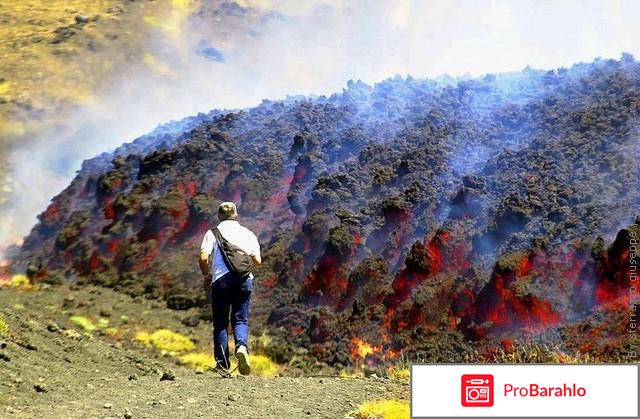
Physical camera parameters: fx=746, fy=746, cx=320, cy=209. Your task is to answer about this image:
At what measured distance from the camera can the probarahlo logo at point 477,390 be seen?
632cm

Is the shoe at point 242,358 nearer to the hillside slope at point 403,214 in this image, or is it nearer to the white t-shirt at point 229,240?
the white t-shirt at point 229,240

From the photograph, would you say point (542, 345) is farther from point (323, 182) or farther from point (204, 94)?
point (204, 94)

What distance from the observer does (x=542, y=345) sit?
14.4 metres

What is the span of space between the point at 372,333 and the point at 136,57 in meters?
39.4

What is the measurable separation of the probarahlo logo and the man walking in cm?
241

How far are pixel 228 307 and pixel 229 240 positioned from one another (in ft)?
2.43

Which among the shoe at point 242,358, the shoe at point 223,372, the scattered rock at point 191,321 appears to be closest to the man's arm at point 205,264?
the shoe at point 242,358

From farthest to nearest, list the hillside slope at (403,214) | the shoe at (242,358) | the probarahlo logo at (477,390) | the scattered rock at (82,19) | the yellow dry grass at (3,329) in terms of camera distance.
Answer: the scattered rock at (82,19), the hillside slope at (403,214), the yellow dry grass at (3,329), the shoe at (242,358), the probarahlo logo at (477,390)

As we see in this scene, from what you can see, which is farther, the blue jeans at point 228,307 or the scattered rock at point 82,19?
the scattered rock at point 82,19

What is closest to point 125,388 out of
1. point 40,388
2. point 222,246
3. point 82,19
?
point 40,388

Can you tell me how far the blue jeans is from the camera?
782 cm

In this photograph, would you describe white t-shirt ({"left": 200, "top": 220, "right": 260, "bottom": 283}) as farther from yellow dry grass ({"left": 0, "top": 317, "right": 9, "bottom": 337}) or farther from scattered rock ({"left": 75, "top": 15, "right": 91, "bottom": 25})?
scattered rock ({"left": 75, "top": 15, "right": 91, "bottom": 25})

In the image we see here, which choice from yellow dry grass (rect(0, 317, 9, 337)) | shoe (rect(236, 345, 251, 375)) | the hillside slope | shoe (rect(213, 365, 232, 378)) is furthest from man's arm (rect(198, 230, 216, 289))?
the hillside slope

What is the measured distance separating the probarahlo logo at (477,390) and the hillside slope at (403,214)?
8.05 m
